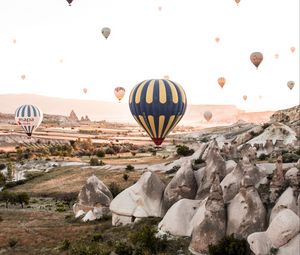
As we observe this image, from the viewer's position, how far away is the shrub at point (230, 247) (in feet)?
83.3

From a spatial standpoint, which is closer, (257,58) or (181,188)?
(181,188)

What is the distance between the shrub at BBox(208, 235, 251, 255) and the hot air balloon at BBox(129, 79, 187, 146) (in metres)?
24.0

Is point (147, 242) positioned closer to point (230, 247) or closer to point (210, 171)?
point (230, 247)

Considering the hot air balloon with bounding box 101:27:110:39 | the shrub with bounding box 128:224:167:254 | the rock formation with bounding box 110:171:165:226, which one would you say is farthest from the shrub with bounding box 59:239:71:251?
the hot air balloon with bounding box 101:27:110:39

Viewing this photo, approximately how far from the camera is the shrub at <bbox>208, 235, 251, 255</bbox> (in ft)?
83.3

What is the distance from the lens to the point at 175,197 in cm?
3556

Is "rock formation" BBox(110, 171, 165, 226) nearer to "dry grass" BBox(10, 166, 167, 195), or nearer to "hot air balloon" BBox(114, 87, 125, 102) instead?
"dry grass" BBox(10, 166, 167, 195)

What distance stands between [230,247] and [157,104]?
2493cm

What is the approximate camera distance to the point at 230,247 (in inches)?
1008

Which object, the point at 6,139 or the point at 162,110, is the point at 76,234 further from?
the point at 6,139

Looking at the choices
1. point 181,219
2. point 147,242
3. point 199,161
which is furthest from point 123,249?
point 199,161

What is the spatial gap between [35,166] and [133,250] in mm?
77704

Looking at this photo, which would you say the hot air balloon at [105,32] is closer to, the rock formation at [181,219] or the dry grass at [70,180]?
the dry grass at [70,180]

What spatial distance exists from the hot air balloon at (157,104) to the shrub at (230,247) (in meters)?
24.0
